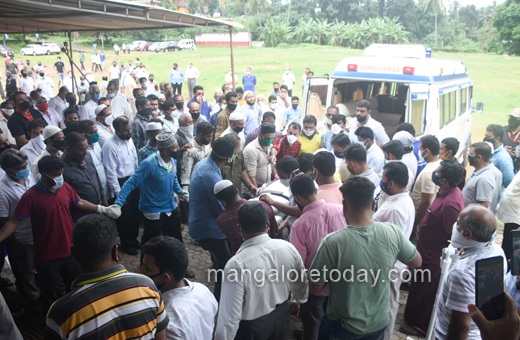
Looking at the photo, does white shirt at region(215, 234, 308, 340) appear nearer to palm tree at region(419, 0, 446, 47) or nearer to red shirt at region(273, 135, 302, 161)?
red shirt at region(273, 135, 302, 161)

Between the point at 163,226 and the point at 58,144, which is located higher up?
the point at 58,144

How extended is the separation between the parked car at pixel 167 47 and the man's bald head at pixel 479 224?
46.2 meters

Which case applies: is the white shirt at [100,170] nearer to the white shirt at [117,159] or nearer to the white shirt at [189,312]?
the white shirt at [117,159]

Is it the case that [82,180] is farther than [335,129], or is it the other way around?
[335,129]

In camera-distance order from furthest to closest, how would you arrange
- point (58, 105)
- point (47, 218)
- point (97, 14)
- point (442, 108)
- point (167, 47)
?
point (167, 47)
point (58, 105)
point (442, 108)
point (97, 14)
point (47, 218)

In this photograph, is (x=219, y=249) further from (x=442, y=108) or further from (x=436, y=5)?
(x=436, y=5)

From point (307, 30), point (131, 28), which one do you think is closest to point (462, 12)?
point (307, 30)

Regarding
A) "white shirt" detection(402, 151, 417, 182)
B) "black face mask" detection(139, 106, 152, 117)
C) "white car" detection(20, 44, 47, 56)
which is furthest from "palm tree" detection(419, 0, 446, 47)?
"black face mask" detection(139, 106, 152, 117)

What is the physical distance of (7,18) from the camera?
320 inches

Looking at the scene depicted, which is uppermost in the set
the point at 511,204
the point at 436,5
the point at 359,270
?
the point at 436,5

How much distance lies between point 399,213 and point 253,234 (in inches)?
56.6

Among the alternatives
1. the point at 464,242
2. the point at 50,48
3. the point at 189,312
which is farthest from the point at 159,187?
the point at 50,48

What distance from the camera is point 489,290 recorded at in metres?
2.01

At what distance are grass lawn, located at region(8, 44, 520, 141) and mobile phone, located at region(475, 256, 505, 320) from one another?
1685cm
